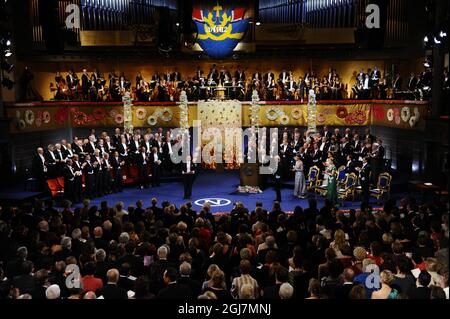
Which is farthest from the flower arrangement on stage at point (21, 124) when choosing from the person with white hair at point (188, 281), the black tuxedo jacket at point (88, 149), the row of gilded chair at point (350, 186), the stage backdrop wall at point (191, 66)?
the person with white hair at point (188, 281)

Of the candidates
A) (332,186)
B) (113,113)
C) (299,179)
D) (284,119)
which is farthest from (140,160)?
(284,119)

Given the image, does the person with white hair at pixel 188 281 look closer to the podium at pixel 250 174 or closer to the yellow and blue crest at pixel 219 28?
the podium at pixel 250 174

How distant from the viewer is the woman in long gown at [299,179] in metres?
16.0

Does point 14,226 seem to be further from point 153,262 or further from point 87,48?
point 87,48

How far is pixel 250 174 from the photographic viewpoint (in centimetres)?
1719

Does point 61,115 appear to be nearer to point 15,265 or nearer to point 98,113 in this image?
point 98,113

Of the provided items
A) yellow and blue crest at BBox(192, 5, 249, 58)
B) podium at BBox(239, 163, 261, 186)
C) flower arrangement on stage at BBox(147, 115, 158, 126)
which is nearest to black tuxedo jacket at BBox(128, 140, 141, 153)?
flower arrangement on stage at BBox(147, 115, 158, 126)

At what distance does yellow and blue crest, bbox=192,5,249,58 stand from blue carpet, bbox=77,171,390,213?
267 inches

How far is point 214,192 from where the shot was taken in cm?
1711

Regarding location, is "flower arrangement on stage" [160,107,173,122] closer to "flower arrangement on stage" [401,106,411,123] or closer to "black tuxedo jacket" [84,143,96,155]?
"black tuxedo jacket" [84,143,96,155]

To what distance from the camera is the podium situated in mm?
17141

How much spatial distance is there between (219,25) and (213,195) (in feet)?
30.5
